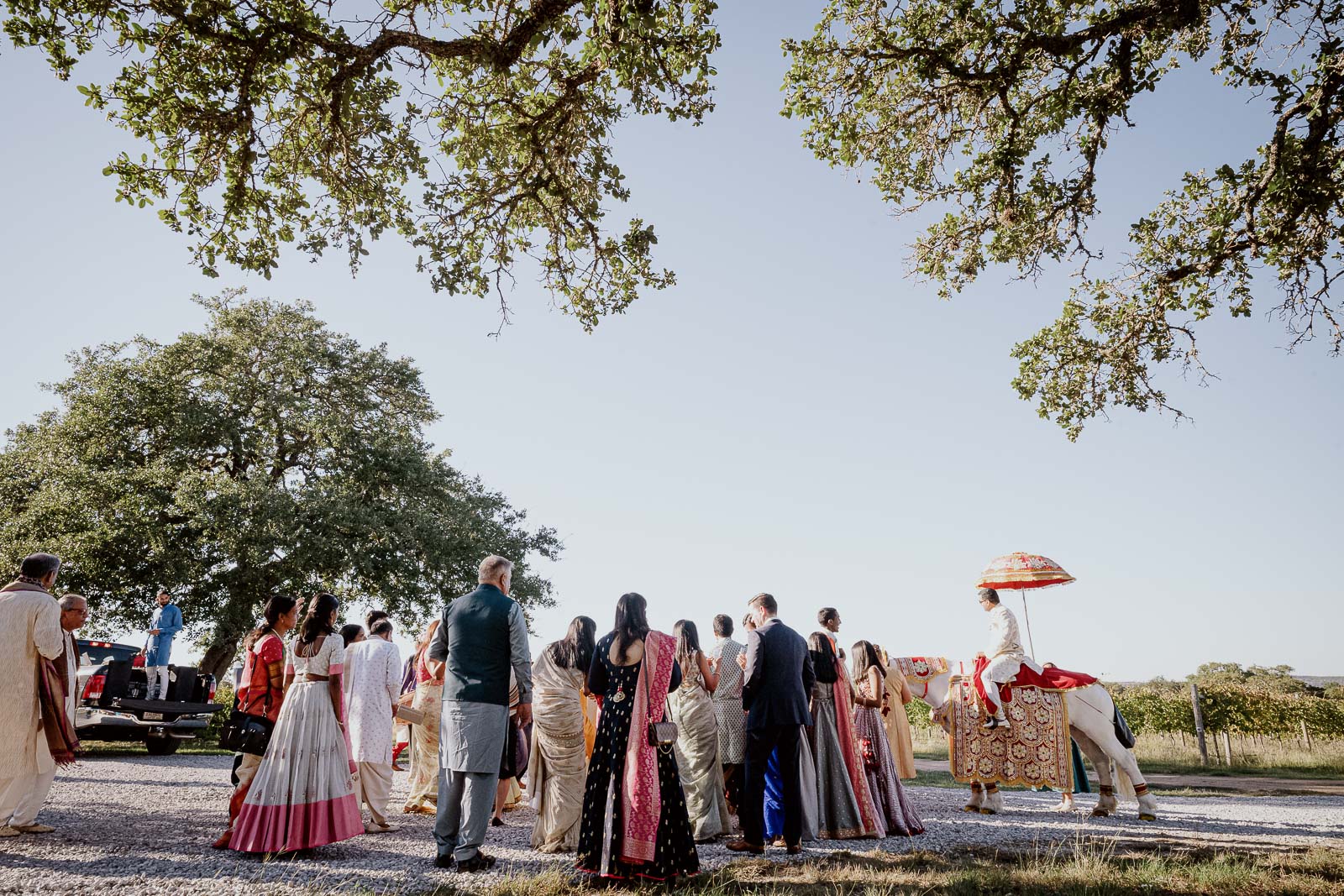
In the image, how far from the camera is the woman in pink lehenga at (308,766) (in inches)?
227

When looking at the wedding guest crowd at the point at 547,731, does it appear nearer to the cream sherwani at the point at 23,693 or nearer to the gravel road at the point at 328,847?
the cream sherwani at the point at 23,693

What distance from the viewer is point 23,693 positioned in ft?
21.0

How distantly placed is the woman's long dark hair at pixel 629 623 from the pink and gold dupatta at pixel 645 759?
3.3 inches

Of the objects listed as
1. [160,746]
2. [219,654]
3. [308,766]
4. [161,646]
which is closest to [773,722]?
[308,766]

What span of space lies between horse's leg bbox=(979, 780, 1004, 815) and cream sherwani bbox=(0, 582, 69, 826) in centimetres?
948

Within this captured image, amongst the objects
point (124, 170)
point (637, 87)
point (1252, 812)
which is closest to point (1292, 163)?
point (637, 87)

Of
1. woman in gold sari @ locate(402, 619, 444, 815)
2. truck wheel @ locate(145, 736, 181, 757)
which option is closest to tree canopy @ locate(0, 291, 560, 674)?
truck wheel @ locate(145, 736, 181, 757)

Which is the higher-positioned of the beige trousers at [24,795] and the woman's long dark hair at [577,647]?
the woman's long dark hair at [577,647]

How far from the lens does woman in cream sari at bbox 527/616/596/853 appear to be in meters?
7.08

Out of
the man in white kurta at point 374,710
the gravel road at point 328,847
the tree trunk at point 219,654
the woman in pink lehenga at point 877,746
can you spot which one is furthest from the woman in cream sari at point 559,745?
the tree trunk at point 219,654

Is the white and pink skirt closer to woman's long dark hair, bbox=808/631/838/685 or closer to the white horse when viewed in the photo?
woman's long dark hair, bbox=808/631/838/685

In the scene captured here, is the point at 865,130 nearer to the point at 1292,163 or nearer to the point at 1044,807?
the point at 1292,163

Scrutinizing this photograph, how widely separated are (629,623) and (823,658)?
2.61 metres

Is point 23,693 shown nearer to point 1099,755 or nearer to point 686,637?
point 686,637
